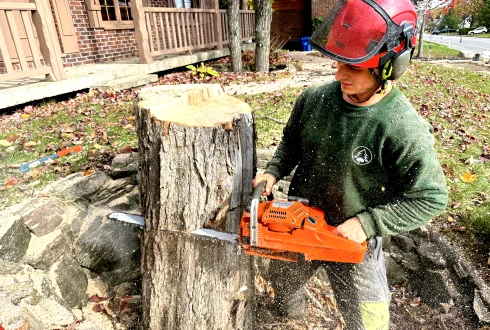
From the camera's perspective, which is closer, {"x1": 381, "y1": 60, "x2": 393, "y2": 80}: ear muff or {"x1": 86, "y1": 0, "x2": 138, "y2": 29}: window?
{"x1": 381, "y1": 60, "x2": 393, "y2": 80}: ear muff

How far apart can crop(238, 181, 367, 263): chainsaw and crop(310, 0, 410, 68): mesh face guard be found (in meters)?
0.71

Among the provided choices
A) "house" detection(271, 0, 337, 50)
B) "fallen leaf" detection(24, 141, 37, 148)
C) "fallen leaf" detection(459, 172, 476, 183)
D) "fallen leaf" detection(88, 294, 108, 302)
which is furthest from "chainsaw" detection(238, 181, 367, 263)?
"house" detection(271, 0, 337, 50)

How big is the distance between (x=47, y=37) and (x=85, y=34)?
260 centimetres

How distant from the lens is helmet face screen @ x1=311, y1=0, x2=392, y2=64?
55.7 inches

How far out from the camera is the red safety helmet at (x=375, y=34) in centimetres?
142

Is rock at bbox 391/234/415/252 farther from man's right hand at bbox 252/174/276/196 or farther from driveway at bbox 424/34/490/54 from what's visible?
driveway at bbox 424/34/490/54

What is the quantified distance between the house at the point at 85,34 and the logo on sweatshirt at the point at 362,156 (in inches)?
221

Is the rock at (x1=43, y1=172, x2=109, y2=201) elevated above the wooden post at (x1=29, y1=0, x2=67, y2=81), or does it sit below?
below

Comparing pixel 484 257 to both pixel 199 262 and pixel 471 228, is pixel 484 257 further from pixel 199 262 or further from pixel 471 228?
pixel 199 262

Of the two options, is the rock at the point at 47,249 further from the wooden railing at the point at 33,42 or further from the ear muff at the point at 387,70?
the wooden railing at the point at 33,42

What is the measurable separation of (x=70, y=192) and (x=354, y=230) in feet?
7.73

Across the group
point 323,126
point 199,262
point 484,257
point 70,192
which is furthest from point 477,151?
point 70,192

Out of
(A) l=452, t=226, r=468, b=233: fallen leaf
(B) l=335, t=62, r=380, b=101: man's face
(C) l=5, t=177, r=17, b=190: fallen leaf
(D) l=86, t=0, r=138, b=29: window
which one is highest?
(D) l=86, t=0, r=138, b=29: window


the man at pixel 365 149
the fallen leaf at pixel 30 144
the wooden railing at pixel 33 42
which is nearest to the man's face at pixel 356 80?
the man at pixel 365 149
